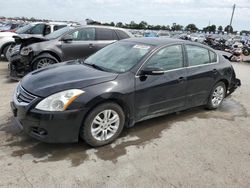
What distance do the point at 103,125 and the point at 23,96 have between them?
117 centimetres

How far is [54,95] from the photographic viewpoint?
11.6 ft

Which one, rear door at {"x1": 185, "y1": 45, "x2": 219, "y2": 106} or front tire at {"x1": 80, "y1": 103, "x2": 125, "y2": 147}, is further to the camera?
rear door at {"x1": 185, "y1": 45, "x2": 219, "y2": 106}

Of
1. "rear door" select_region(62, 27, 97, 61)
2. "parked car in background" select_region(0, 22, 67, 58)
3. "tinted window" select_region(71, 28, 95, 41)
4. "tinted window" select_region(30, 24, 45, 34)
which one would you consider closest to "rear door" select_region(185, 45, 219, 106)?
"rear door" select_region(62, 27, 97, 61)

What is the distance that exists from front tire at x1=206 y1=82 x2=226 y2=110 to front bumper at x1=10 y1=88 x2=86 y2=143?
309 centimetres

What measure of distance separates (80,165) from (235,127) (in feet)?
9.99

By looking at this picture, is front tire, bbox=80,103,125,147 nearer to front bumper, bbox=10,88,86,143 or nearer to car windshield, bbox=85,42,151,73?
front bumper, bbox=10,88,86,143

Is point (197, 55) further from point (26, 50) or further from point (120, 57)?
point (26, 50)

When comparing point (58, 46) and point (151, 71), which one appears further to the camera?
point (58, 46)

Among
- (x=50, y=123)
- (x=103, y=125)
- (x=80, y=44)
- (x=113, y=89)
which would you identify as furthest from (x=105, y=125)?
(x=80, y=44)

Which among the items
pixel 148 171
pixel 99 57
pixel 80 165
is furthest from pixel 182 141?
pixel 99 57

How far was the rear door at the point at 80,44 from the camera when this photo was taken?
8.09m

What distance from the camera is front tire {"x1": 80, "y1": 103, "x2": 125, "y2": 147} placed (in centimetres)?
371

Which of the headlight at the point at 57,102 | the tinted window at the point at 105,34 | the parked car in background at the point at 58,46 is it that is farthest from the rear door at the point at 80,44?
the headlight at the point at 57,102

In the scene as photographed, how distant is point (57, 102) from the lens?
3.50 m
